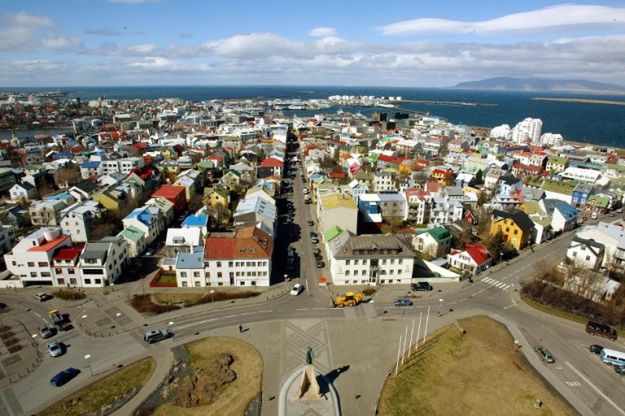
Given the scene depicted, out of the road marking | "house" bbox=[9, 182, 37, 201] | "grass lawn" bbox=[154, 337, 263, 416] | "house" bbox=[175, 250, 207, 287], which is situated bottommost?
the road marking

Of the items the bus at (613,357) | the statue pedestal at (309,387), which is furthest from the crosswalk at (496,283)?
the statue pedestal at (309,387)

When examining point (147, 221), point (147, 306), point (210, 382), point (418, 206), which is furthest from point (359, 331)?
point (147, 221)

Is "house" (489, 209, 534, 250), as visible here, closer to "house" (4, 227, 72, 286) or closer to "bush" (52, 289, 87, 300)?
"bush" (52, 289, 87, 300)

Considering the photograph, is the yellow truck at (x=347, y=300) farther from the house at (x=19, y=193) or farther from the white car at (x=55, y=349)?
the house at (x=19, y=193)

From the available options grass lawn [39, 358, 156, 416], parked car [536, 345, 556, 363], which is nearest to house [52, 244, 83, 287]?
grass lawn [39, 358, 156, 416]

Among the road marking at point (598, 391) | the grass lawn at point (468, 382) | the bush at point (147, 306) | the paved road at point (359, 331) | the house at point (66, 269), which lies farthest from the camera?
the house at point (66, 269)

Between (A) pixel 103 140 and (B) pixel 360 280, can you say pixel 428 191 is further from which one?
(A) pixel 103 140
